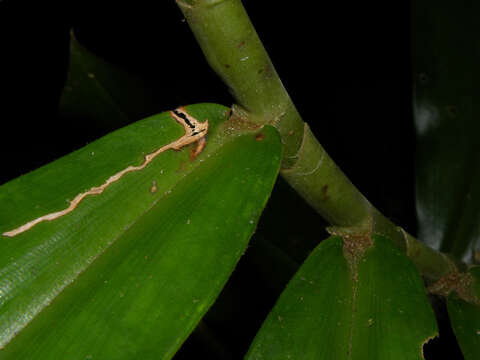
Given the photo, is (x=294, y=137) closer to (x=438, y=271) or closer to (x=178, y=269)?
(x=178, y=269)

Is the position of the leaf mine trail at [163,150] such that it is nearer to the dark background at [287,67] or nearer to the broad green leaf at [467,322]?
the broad green leaf at [467,322]

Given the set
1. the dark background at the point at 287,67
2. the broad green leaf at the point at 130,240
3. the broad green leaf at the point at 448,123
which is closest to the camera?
the broad green leaf at the point at 130,240

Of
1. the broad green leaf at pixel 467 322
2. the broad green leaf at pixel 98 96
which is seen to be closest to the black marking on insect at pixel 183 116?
the broad green leaf at pixel 467 322

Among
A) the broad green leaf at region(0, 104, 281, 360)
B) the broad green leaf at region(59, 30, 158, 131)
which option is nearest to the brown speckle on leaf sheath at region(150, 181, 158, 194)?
the broad green leaf at region(0, 104, 281, 360)

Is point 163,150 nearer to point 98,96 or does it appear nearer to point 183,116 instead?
point 183,116

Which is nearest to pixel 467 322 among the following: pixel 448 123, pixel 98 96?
pixel 448 123
